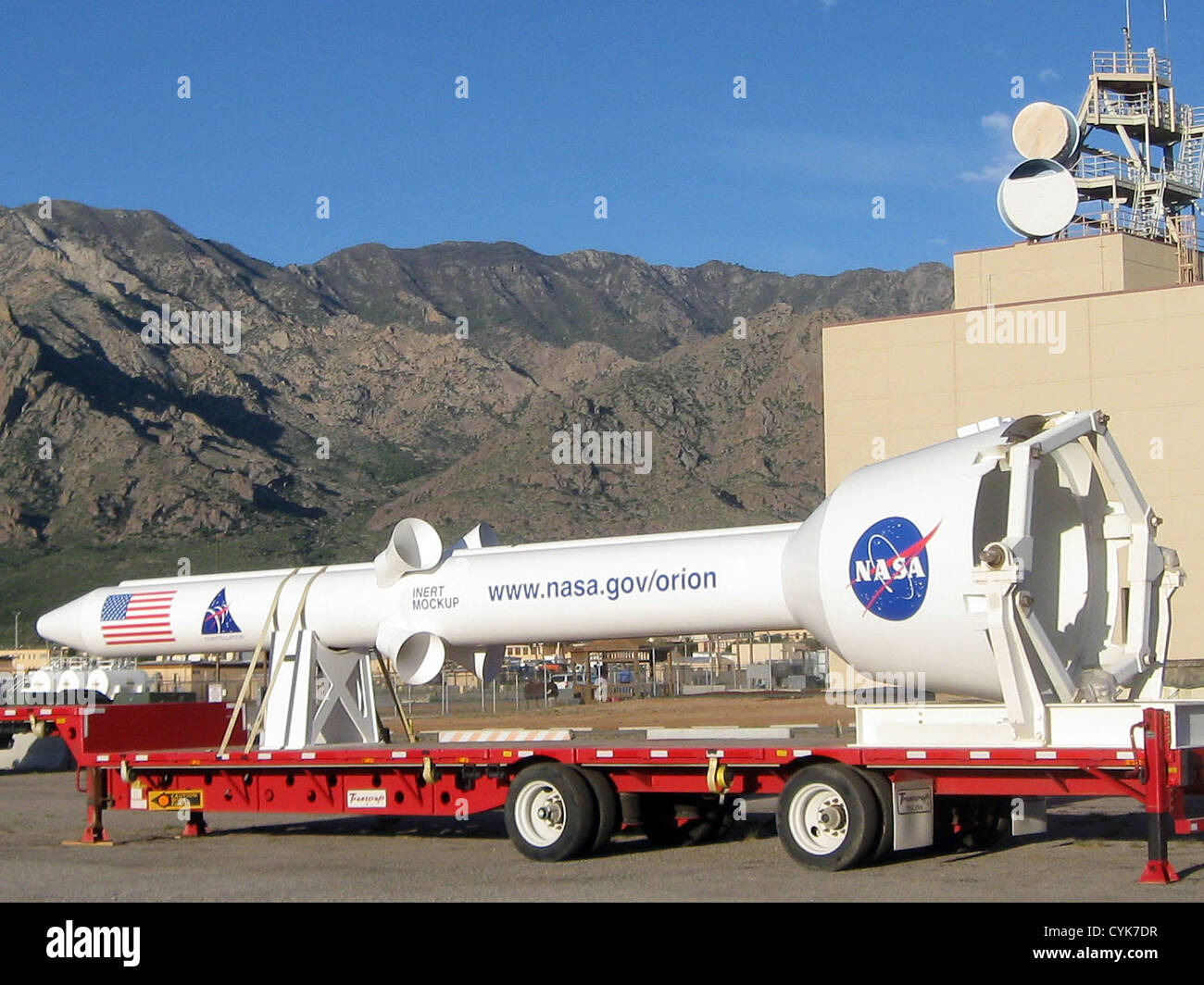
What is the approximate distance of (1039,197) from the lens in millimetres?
49188

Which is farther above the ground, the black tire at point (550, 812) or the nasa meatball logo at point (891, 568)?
the nasa meatball logo at point (891, 568)

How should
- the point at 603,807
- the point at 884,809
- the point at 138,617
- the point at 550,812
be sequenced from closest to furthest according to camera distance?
the point at 884,809
the point at 603,807
the point at 550,812
the point at 138,617

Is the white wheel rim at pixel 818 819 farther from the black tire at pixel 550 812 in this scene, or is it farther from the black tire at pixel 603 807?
the black tire at pixel 550 812

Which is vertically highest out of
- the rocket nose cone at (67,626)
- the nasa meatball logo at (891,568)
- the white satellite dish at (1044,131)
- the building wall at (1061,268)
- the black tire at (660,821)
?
the white satellite dish at (1044,131)

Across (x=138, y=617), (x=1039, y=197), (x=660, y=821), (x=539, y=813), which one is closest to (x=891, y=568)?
(x=660, y=821)

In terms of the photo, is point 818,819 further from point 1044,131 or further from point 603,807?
point 1044,131

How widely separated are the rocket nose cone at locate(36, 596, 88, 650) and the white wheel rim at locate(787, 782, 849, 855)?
32.4ft

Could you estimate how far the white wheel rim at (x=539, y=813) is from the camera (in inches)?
585

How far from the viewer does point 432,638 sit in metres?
16.8

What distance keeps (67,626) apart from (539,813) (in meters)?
7.58

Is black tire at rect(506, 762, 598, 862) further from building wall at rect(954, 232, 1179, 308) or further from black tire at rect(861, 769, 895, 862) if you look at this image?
building wall at rect(954, 232, 1179, 308)

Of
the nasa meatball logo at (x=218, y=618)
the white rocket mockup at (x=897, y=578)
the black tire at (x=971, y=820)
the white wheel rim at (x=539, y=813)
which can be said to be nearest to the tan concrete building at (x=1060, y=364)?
the black tire at (x=971, y=820)

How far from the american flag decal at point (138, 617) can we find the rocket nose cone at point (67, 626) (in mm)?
357
